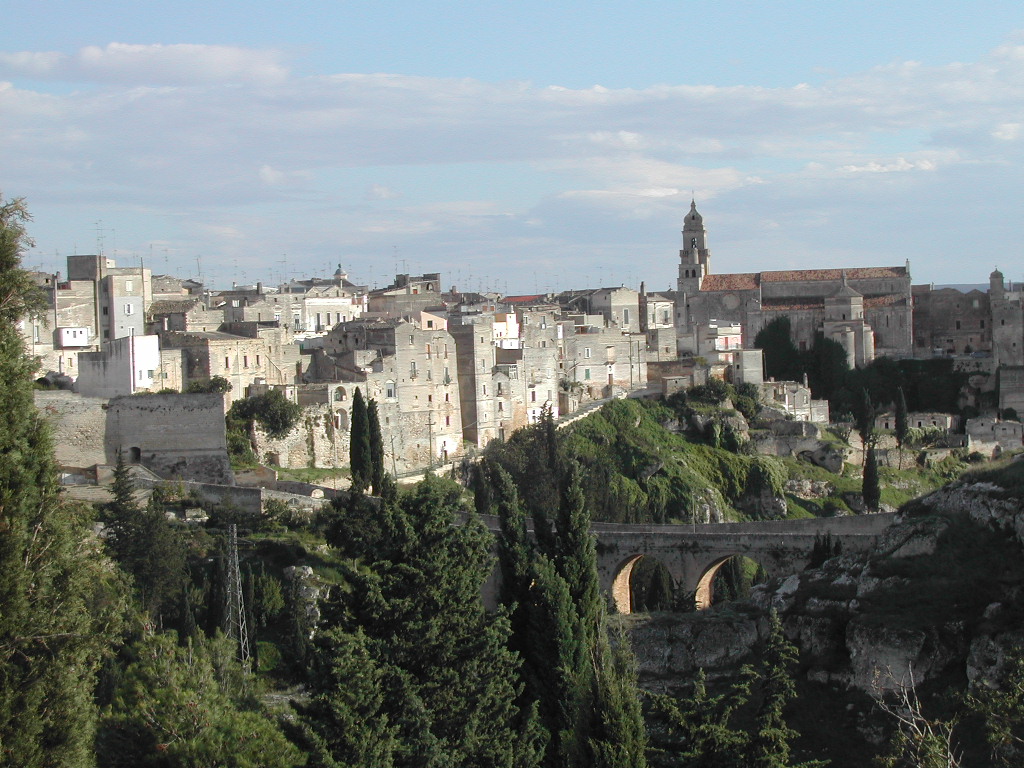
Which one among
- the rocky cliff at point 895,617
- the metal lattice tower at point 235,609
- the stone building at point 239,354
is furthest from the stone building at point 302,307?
the rocky cliff at point 895,617

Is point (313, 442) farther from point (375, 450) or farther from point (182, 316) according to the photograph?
point (182, 316)

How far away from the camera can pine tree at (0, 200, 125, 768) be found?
1131cm

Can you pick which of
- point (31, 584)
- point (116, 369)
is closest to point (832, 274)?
point (116, 369)

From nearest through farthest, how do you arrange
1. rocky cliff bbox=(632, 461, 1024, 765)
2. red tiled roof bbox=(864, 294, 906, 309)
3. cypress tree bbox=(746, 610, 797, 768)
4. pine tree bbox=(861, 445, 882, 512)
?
cypress tree bbox=(746, 610, 797, 768) < rocky cliff bbox=(632, 461, 1024, 765) < pine tree bbox=(861, 445, 882, 512) < red tiled roof bbox=(864, 294, 906, 309)

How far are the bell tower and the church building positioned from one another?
0.31 feet

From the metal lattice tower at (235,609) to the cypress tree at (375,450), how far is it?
34.8 ft

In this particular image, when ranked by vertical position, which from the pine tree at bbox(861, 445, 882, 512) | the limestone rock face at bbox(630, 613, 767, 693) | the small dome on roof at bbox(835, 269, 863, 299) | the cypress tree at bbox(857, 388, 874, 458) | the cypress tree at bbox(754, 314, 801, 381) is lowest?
the limestone rock face at bbox(630, 613, 767, 693)

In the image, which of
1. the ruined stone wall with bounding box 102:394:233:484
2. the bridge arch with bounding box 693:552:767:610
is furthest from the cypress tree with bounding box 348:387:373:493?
the bridge arch with bounding box 693:552:767:610

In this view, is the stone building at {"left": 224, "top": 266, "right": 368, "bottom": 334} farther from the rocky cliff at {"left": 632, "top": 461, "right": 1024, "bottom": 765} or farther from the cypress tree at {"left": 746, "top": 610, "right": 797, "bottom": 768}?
the cypress tree at {"left": 746, "top": 610, "right": 797, "bottom": 768}

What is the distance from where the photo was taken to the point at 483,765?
2123 cm

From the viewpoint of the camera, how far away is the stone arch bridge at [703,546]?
123ft

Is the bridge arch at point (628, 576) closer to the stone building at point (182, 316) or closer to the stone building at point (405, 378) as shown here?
the stone building at point (405, 378)

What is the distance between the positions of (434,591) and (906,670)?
1107 centimetres

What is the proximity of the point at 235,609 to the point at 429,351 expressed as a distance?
2308 centimetres
